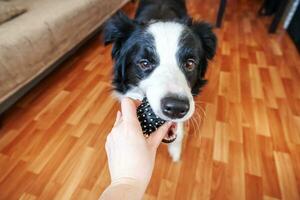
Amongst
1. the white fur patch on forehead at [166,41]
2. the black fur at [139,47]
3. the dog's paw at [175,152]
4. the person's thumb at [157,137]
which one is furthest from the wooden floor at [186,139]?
the white fur patch on forehead at [166,41]

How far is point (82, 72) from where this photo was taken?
1974 millimetres

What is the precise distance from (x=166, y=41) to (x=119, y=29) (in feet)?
1.00

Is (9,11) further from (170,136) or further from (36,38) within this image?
(170,136)

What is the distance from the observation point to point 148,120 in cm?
85

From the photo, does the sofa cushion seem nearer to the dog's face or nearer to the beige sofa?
the beige sofa

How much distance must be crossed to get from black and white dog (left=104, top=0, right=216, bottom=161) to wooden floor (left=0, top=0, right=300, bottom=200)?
253 millimetres

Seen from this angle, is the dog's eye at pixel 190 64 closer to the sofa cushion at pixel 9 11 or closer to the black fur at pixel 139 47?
the black fur at pixel 139 47

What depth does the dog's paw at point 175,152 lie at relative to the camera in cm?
127

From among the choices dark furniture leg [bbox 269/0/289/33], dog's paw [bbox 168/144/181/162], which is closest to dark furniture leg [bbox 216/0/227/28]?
dark furniture leg [bbox 269/0/289/33]

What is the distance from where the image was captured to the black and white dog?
808 millimetres

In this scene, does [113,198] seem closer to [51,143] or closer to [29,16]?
[51,143]

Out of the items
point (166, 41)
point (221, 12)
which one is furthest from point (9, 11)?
point (221, 12)

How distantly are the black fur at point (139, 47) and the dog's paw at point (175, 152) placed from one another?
34 cm

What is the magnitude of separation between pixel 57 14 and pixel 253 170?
66.8 inches
